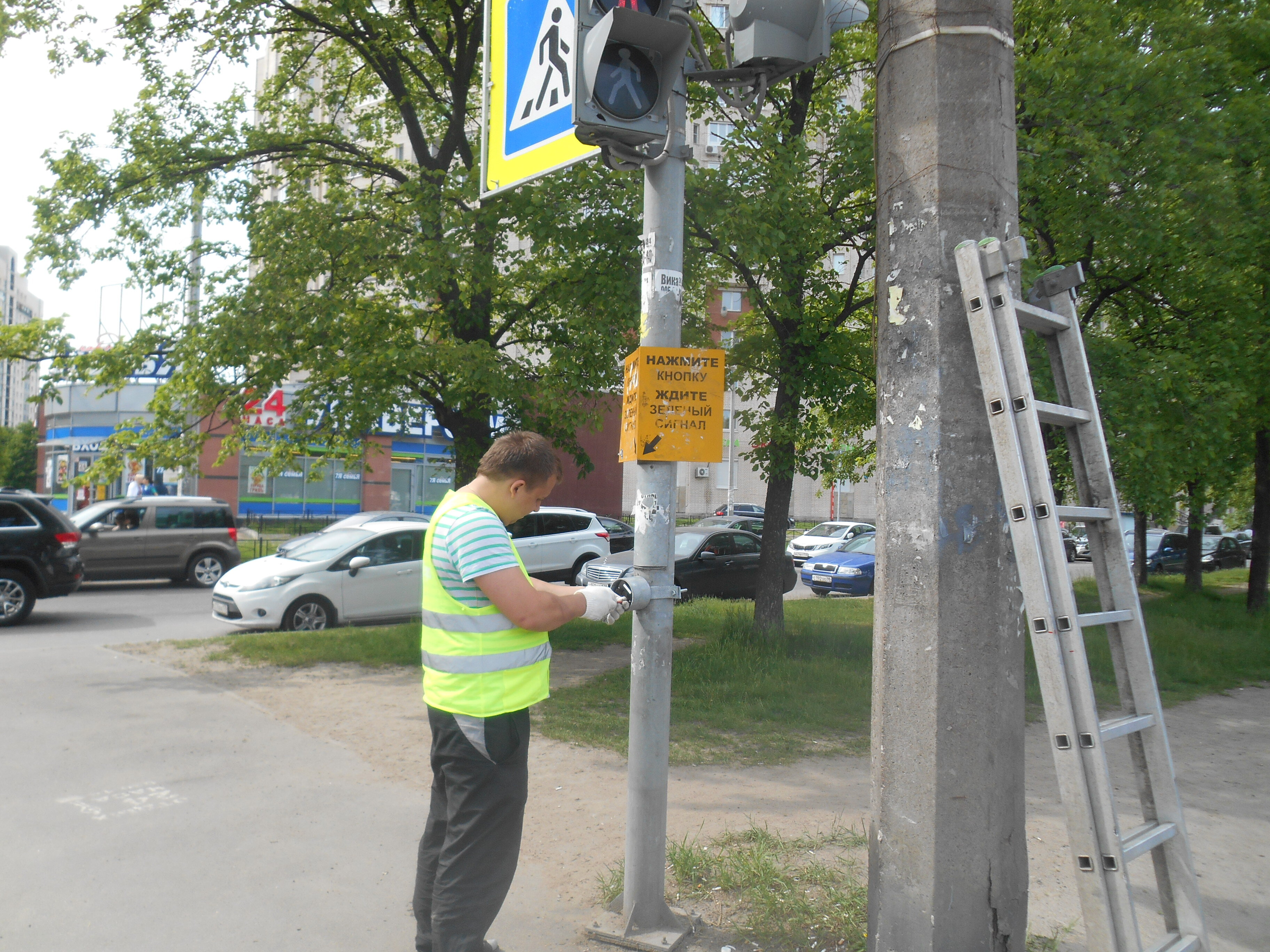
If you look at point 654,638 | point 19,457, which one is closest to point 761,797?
point 654,638

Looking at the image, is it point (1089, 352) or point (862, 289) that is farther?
point (862, 289)

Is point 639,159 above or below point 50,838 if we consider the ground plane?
above

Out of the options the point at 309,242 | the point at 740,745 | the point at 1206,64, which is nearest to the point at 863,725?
the point at 740,745

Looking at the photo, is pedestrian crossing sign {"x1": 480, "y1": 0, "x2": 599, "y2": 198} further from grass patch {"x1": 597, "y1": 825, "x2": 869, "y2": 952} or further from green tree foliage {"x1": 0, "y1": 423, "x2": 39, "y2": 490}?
green tree foliage {"x1": 0, "y1": 423, "x2": 39, "y2": 490}

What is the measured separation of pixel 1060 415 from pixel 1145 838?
1.31 meters

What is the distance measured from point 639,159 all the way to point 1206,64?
1027 centimetres

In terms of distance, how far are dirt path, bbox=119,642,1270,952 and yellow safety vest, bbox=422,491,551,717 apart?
1.23 metres

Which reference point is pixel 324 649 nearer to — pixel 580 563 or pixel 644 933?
pixel 644 933

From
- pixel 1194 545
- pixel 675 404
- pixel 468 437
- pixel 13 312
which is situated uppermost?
pixel 13 312

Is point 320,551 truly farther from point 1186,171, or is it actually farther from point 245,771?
point 1186,171

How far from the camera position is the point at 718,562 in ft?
56.1

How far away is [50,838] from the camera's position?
4586 mm

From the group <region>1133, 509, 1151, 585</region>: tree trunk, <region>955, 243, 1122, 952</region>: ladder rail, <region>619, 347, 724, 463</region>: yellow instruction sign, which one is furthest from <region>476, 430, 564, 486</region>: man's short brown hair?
<region>1133, 509, 1151, 585</region>: tree trunk

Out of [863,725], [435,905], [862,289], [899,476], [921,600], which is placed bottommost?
[863,725]
